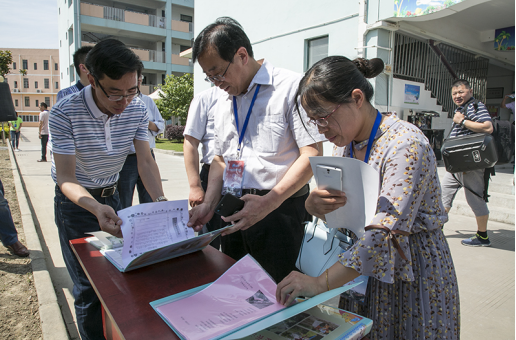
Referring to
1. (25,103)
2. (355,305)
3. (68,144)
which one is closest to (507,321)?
(355,305)

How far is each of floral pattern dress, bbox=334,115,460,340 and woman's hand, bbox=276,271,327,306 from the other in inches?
4.4

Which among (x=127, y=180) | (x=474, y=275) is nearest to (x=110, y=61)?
(x=127, y=180)

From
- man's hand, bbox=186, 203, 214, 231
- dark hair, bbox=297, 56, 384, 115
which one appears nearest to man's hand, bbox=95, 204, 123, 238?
man's hand, bbox=186, 203, 214, 231

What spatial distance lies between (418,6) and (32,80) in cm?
6052

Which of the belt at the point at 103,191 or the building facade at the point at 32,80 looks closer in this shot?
the belt at the point at 103,191

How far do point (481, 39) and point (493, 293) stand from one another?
Result: 849 centimetres

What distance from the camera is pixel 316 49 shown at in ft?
27.1

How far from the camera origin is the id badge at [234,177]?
5.99ft

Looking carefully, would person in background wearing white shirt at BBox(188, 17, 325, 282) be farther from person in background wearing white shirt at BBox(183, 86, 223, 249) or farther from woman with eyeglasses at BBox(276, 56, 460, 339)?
person in background wearing white shirt at BBox(183, 86, 223, 249)

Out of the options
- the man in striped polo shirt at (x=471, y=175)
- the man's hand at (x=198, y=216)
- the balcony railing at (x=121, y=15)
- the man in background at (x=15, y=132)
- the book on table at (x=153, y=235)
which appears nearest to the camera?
the book on table at (x=153, y=235)

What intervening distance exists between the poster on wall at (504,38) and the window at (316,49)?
446cm

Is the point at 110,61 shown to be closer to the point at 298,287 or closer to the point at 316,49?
the point at 298,287

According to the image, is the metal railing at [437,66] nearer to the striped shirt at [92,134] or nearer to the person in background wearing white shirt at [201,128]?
the person in background wearing white shirt at [201,128]

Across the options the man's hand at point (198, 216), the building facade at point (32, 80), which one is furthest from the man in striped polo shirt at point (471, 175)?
the building facade at point (32, 80)
